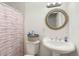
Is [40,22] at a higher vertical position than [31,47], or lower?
higher

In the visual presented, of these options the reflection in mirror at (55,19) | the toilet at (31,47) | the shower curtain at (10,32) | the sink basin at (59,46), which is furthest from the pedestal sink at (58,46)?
the shower curtain at (10,32)

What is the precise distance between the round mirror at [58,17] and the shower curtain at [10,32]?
36cm

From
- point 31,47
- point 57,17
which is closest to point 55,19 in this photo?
point 57,17

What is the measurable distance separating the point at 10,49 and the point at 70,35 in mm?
782

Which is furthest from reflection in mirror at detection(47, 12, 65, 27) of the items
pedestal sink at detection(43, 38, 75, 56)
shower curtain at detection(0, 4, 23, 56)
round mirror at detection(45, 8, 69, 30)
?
shower curtain at detection(0, 4, 23, 56)

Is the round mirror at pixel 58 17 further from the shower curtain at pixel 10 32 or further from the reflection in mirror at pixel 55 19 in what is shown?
the shower curtain at pixel 10 32

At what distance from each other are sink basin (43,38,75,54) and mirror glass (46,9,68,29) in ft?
0.65

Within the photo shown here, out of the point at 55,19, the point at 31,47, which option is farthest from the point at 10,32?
the point at 55,19

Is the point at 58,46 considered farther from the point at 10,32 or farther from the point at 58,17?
the point at 10,32

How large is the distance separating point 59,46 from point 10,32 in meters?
0.65

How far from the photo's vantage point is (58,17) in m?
1.40

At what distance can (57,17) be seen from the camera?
1.39m

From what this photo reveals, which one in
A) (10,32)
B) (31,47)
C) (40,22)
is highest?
(40,22)

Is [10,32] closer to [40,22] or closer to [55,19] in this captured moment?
[40,22]
